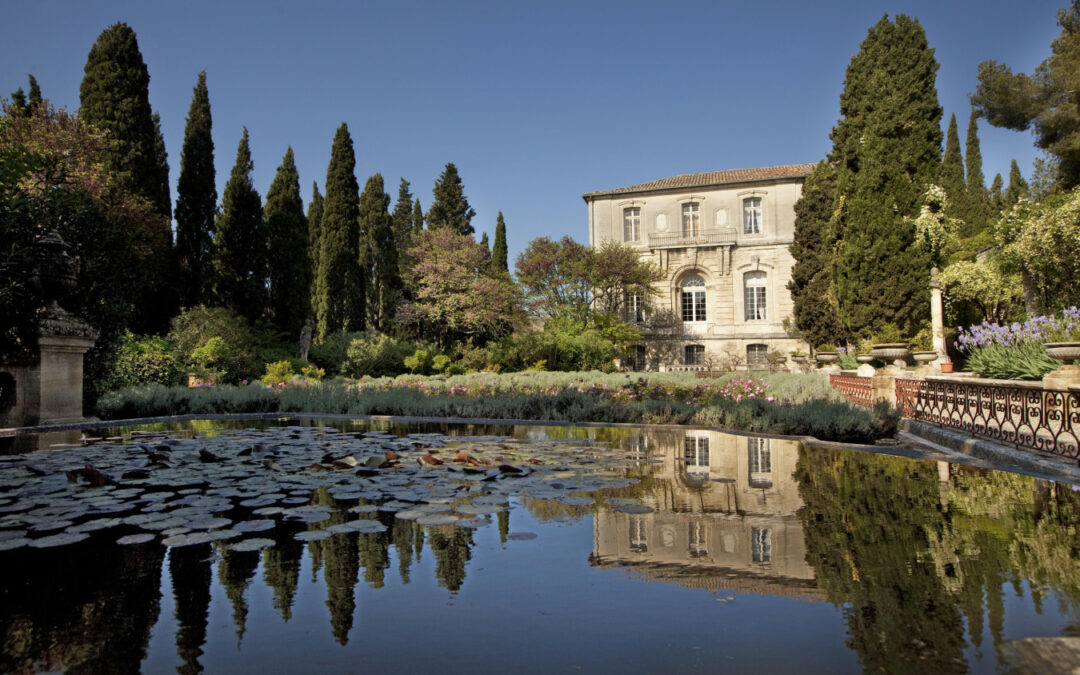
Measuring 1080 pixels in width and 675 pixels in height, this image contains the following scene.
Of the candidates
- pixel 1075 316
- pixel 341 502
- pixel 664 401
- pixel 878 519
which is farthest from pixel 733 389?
pixel 341 502

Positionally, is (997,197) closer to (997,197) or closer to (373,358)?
(997,197)

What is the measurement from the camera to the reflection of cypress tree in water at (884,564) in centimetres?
184

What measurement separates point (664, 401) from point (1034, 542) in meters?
7.37

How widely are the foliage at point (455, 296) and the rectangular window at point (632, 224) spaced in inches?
371

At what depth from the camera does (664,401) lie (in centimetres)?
1033

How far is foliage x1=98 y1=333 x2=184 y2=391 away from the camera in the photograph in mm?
13062

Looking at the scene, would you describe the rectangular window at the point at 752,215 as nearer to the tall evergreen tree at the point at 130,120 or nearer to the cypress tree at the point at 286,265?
the cypress tree at the point at 286,265

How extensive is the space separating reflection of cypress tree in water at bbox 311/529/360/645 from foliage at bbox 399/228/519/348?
72.1 feet

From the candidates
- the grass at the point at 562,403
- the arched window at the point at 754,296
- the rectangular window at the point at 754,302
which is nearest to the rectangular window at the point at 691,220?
the arched window at the point at 754,296

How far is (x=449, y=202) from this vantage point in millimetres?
33281

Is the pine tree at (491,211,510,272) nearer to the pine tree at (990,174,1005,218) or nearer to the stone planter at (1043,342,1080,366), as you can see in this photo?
the pine tree at (990,174,1005,218)

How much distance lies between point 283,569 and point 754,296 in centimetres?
3164

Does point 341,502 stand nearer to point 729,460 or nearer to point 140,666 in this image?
point 140,666

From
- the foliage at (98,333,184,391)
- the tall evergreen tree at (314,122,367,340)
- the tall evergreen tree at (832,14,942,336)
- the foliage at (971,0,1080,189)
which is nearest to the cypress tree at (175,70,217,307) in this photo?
the tall evergreen tree at (314,122,367,340)
